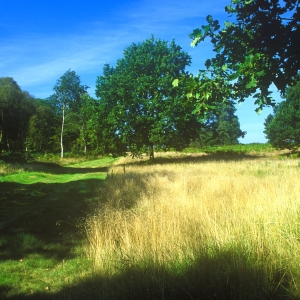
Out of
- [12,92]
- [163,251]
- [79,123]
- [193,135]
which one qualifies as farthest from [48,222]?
[79,123]

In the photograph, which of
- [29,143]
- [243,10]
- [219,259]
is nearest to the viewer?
[219,259]

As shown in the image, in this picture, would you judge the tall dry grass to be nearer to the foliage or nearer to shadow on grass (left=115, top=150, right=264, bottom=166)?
shadow on grass (left=115, top=150, right=264, bottom=166)

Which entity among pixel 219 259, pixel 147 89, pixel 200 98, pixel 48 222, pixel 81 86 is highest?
pixel 81 86

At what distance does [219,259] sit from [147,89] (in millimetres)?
24282

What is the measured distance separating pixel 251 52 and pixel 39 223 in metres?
6.05

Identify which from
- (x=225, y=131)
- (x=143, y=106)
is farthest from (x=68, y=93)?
(x=225, y=131)

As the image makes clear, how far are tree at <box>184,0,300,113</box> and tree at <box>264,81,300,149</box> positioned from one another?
105 feet

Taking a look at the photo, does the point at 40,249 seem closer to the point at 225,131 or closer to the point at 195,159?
the point at 195,159

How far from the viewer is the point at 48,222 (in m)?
7.58

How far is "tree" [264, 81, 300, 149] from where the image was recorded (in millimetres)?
33875

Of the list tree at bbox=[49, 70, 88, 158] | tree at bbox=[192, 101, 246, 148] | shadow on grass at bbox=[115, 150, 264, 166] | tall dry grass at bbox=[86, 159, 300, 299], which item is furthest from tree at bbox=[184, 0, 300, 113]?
tree at bbox=[192, 101, 246, 148]

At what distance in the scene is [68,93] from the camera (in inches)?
1965

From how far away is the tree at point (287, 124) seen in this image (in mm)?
33875

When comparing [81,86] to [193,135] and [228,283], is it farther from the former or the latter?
[228,283]
